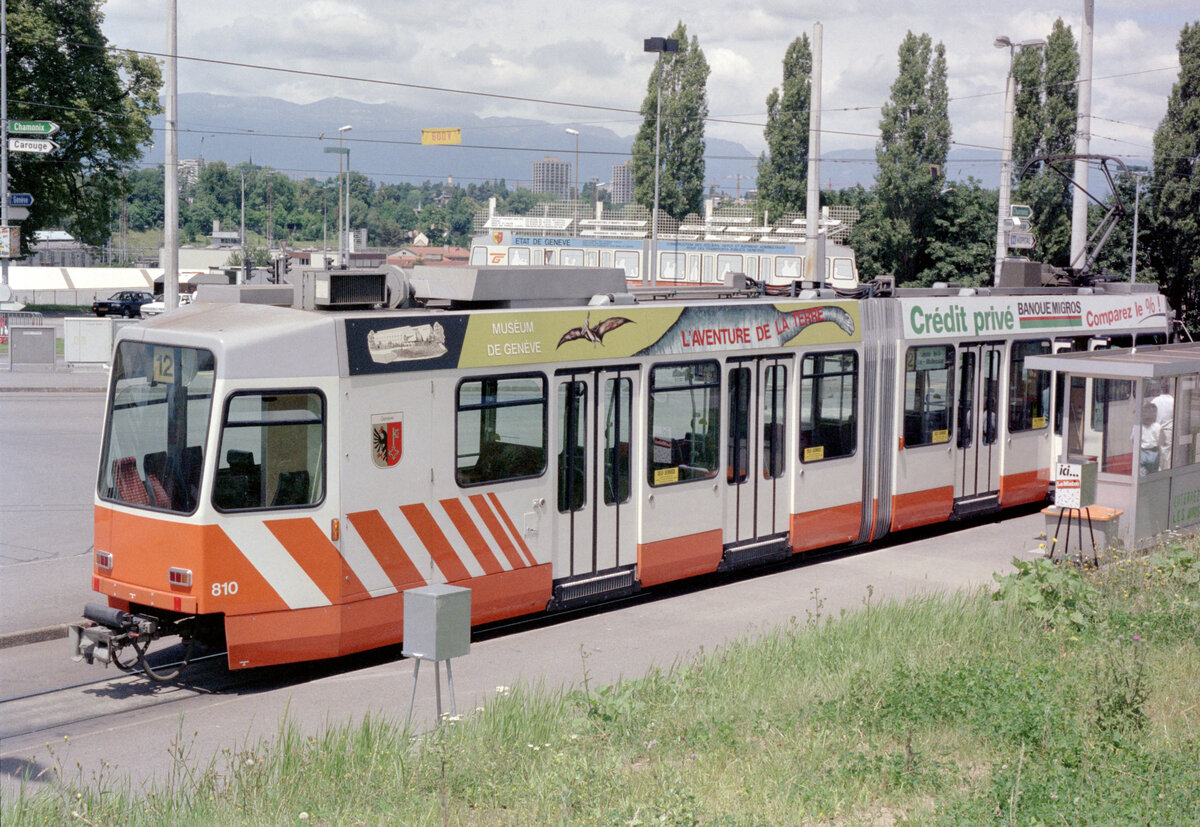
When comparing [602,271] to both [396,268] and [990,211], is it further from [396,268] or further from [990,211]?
[990,211]

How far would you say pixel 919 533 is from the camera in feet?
58.2

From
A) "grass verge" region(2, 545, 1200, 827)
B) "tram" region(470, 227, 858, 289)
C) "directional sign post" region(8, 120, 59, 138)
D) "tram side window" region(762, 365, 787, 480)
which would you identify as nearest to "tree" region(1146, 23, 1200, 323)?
"tram" region(470, 227, 858, 289)

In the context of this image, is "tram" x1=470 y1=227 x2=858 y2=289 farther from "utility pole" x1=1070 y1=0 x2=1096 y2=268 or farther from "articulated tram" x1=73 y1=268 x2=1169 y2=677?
"articulated tram" x1=73 y1=268 x2=1169 y2=677

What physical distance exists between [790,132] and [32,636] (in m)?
66.1

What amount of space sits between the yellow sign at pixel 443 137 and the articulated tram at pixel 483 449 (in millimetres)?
32185

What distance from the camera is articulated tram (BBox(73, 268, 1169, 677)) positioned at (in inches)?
392

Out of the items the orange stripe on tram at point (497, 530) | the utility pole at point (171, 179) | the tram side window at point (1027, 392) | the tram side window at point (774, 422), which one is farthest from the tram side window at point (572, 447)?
the utility pole at point (171, 179)

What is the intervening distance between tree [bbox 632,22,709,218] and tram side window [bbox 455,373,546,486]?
6401 centimetres

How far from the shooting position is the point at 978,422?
17.4 m

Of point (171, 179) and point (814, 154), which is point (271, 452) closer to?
point (171, 179)

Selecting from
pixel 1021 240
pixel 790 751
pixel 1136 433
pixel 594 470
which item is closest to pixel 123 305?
pixel 1021 240

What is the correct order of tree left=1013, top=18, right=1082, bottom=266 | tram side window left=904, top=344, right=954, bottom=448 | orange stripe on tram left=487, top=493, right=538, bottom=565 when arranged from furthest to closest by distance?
tree left=1013, top=18, right=1082, bottom=266, tram side window left=904, top=344, right=954, bottom=448, orange stripe on tram left=487, top=493, right=538, bottom=565

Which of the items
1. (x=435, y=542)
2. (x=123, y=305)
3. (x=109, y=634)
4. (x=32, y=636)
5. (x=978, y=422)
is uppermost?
(x=123, y=305)

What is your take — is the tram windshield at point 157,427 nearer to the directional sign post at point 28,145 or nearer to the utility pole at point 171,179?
the utility pole at point 171,179
